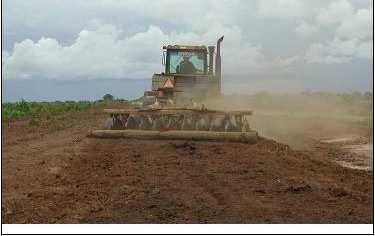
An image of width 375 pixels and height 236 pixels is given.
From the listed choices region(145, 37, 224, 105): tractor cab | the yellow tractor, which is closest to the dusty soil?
the yellow tractor

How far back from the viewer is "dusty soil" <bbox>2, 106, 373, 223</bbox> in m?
6.64

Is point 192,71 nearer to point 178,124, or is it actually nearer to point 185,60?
point 185,60

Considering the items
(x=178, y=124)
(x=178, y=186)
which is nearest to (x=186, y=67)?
(x=178, y=124)

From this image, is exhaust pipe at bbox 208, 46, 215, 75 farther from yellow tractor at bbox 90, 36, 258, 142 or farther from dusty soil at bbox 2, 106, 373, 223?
dusty soil at bbox 2, 106, 373, 223

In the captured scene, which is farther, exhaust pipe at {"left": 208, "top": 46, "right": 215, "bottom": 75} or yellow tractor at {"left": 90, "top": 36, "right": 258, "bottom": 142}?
exhaust pipe at {"left": 208, "top": 46, "right": 215, "bottom": 75}

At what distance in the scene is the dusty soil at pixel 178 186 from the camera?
664 centimetres

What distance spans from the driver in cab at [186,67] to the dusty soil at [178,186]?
7.74 meters

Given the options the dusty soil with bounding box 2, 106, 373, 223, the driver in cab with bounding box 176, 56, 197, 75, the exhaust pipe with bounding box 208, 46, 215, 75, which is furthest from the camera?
the driver in cab with bounding box 176, 56, 197, 75

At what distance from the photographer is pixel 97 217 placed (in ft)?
21.4

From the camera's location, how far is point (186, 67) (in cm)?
2028

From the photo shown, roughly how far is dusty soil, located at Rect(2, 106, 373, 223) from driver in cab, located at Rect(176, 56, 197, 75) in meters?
7.74

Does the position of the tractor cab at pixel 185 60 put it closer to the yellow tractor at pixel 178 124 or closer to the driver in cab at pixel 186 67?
the driver in cab at pixel 186 67
